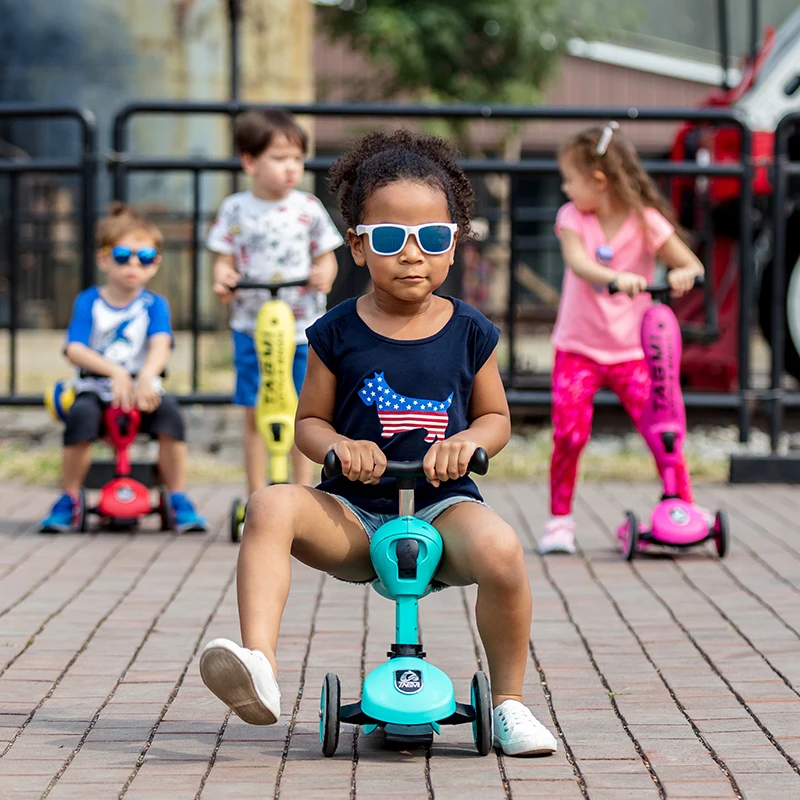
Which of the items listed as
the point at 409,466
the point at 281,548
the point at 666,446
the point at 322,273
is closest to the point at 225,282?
the point at 322,273

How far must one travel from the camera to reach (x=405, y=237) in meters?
3.46

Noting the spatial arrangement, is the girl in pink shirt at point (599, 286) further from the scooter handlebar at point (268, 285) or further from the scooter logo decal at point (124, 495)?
the scooter logo decal at point (124, 495)

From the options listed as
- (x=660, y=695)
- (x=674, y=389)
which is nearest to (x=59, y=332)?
(x=674, y=389)

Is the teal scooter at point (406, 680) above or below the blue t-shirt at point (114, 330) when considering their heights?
below

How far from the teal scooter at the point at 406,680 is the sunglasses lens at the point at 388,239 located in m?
0.50

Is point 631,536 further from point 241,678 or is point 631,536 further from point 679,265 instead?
point 241,678

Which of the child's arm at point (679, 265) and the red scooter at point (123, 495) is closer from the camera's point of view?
the child's arm at point (679, 265)

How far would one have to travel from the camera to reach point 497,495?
24.4 ft

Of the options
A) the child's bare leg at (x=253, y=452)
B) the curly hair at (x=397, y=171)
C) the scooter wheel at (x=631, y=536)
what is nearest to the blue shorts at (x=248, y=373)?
the child's bare leg at (x=253, y=452)

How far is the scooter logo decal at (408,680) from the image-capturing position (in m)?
3.32

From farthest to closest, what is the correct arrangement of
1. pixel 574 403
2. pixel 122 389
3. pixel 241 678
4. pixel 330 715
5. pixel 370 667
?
pixel 122 389 → pixel 574 403 → pixel 370 667 → pixel 330 715 → pixel 241 678

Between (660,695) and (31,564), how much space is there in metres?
2.74

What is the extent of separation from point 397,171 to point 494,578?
3.19ft

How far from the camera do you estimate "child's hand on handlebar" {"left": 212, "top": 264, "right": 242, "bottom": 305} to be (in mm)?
6105
